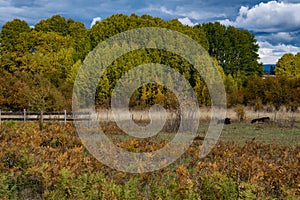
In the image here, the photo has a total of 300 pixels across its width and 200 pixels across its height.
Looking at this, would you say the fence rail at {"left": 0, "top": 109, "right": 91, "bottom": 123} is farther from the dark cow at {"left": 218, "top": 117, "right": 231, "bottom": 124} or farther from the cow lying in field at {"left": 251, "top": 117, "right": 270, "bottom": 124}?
the cow lying in field at {"left": 251, "top": 117, "right": 270, "bottom": 124}

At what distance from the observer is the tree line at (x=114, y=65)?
29.2 m

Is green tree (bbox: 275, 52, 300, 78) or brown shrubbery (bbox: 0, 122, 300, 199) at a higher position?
green tree (bbox: 275, 52, 300, 78)

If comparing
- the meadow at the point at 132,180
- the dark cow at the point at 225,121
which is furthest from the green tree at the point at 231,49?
the meadow at the point at 132,180

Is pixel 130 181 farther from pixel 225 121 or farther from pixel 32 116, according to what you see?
pixel 32 116

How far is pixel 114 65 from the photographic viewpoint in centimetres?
3234

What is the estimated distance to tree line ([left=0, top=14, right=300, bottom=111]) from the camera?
1151 inches

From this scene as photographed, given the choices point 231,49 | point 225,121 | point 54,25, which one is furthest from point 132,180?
point 54,25

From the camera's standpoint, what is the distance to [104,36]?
37.4 metres

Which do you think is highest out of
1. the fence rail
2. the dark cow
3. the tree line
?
the tree line

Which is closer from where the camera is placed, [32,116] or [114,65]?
[32,116]

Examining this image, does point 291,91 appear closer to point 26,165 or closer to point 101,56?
point 101,56

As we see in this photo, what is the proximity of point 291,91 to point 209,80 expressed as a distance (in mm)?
6615

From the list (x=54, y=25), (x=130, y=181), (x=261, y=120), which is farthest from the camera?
(x=54, y=25)

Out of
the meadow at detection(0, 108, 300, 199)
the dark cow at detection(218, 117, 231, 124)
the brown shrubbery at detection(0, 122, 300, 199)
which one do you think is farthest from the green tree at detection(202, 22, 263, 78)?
the brown shrubbery at detection(0, 122, 300, 199)
